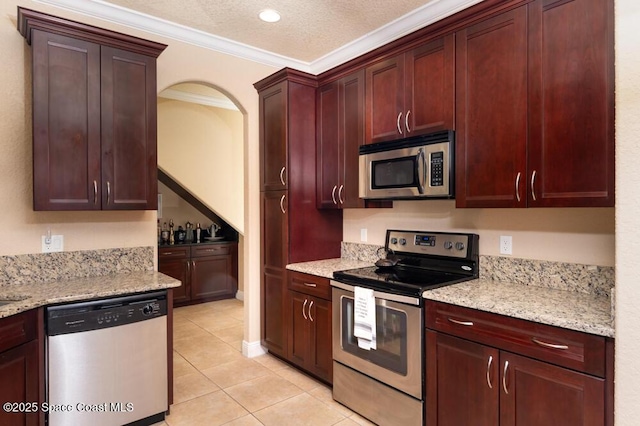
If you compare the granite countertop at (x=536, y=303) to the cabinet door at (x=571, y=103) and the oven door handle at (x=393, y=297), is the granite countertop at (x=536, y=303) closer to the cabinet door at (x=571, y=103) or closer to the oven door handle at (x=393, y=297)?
the oven door handle at (x=393, y=297)

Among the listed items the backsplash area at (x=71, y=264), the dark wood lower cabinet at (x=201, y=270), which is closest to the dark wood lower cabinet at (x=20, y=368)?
the backsplash area at (x=71, y=264)

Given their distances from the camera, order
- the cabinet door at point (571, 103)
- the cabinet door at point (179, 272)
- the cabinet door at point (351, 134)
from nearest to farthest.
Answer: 1. the cabinet door at point (571, 103)
2. the cabinet door at point (351, 134)
3. the cabinet door at point (179, 272)

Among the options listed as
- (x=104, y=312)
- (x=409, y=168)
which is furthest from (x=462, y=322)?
(x=104, y=312)

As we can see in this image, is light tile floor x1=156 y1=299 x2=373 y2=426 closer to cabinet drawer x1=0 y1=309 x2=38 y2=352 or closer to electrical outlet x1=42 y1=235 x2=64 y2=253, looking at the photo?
cabinet drawer x1=0 y1=309 x2=38 y2=352

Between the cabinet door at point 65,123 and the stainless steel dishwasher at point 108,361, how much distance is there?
0.71m

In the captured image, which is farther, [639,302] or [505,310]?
[505,310]

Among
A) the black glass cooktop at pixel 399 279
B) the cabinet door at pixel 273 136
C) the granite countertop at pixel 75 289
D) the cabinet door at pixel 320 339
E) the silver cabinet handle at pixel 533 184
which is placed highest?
the cabinet door at pixel 273 136

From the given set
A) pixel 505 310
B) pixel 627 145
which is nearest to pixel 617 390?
pixel 505 310

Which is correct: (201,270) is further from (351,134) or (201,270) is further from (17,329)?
(17,329)

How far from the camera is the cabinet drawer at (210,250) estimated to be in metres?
5.30

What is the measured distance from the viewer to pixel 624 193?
55.1 inches

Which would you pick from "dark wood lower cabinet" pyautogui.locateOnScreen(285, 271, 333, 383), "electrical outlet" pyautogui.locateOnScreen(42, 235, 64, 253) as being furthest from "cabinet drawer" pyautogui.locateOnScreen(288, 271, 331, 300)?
"electrical outlet" pyautogui.locateOnScreen(42, 235, 64, 253)

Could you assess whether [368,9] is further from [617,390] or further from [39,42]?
[617,390]

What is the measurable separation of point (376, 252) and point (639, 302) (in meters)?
2.04
